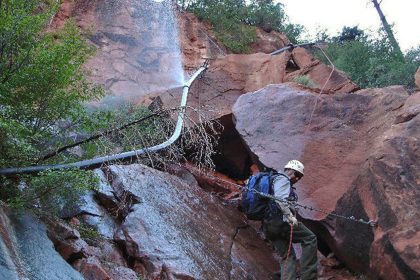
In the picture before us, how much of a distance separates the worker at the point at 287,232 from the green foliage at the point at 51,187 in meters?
2.54

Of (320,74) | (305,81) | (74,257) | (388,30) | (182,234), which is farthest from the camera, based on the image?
(388,30)

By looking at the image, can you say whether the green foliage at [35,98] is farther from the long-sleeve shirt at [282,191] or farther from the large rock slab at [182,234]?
the long-sleeve shirt at [282,191]

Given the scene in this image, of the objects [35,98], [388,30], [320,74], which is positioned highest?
[388,30]

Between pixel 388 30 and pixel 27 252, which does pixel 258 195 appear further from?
pixel 388 30

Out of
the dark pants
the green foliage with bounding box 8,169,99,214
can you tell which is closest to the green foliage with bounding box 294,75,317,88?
the dark pants

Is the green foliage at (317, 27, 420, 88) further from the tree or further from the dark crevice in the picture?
the dark crevice

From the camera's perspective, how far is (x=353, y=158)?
769cm

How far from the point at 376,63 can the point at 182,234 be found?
32.8ft

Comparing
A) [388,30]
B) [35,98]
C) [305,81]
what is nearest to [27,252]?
[35,98]

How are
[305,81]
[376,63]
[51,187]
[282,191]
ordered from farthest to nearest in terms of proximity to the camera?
[376,63]
[305,81]
[282,191]
[51,187]

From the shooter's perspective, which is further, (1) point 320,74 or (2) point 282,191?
(1) point 320,74

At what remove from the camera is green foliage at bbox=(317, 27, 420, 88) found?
44.3 feet

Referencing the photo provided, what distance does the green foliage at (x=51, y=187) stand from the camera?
4.74m

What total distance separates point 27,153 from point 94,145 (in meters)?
1.11
